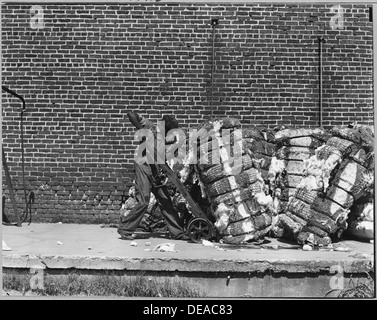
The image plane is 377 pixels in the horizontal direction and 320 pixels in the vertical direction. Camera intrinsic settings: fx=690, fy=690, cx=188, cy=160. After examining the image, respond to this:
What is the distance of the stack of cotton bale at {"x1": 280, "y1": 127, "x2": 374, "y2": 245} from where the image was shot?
8242mm

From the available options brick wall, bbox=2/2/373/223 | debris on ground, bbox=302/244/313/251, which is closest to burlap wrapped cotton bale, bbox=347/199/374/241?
debris on ground, bbox=302/244/313/251

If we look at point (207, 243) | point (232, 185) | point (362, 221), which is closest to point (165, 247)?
point (207, 243)

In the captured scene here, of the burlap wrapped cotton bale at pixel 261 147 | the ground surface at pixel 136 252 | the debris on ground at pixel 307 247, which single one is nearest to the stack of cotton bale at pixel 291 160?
the burlap wrapped cotton bale at pixel 261 147

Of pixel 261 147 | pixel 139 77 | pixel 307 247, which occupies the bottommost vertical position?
pixel 307 247

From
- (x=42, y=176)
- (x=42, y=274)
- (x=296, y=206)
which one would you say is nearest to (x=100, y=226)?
(x=42, y=176)

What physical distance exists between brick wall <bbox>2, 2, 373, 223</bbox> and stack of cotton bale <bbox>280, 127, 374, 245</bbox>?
1.29 meters

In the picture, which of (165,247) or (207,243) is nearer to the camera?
(165,247)

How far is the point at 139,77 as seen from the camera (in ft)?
31.7

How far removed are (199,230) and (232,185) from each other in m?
0.67

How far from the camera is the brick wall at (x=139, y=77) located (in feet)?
31.4

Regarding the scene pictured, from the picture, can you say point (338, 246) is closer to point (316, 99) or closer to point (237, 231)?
A: point (237, 231)

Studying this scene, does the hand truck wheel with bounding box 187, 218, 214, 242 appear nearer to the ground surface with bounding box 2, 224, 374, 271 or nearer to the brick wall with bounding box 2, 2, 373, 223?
the ground surface with bounding box 2, 224, 374, 271

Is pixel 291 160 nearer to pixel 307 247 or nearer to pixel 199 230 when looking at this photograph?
pixel 307 247

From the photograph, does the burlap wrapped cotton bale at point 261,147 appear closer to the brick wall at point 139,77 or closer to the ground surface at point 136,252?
the brick wall at point 139,77
